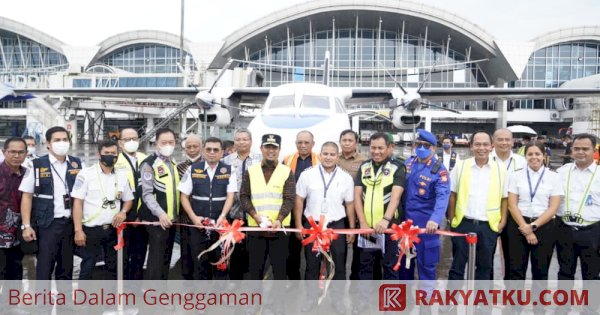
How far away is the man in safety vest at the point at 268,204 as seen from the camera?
4.22 meters

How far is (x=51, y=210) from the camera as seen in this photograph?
166 inches

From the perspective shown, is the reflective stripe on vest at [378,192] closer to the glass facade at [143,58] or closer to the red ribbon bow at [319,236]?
the red ribbon bow at [319,236]

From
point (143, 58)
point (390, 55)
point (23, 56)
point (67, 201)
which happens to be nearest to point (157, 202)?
point (67, 201)

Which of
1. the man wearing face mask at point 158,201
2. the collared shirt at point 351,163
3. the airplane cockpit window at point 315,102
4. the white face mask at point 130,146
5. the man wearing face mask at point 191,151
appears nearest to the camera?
the man wearing face mask at point 158,201

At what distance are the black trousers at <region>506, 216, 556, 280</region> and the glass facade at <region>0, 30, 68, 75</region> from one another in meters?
66.7

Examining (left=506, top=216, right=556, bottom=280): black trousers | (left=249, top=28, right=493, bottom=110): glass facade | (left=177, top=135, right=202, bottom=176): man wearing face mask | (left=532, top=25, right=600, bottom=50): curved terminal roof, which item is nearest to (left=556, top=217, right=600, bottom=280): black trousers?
(left=506, top=216, right=556, bottom=280): black trousers

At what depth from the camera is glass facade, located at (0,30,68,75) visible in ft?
198

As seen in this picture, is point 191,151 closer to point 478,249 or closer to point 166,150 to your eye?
point 166,150

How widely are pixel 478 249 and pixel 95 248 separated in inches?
161

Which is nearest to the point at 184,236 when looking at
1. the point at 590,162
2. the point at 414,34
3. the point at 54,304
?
the point at 54,304

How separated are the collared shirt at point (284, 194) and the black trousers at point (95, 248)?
4.94ft

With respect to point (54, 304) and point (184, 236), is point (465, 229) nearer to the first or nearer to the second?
point (184, 236)

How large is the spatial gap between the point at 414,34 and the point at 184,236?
53201 mm

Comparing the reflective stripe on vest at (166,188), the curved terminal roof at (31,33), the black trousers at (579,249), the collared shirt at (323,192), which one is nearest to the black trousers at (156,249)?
the reflective stripe on vest at (166,188)
